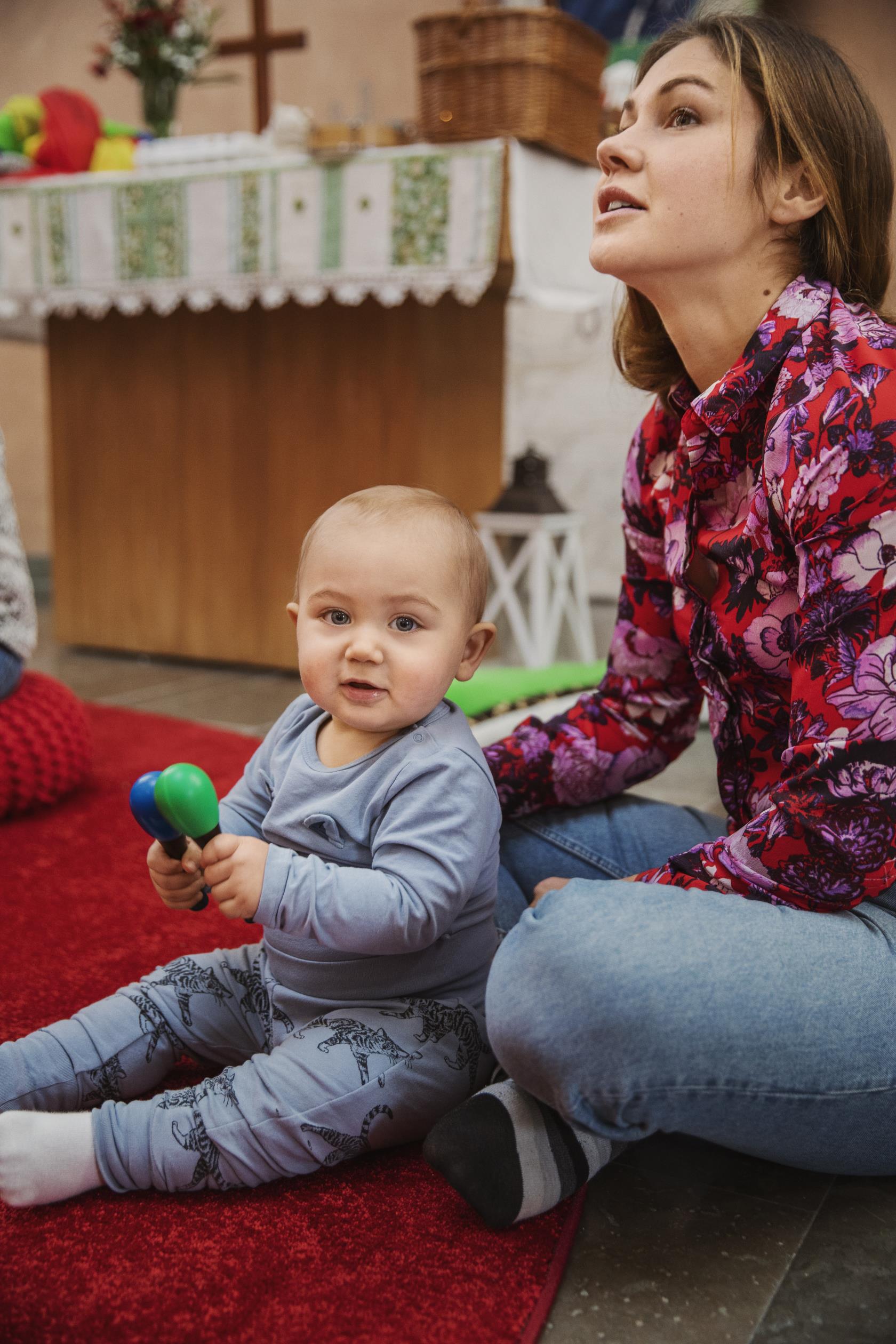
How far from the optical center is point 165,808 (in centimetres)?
75

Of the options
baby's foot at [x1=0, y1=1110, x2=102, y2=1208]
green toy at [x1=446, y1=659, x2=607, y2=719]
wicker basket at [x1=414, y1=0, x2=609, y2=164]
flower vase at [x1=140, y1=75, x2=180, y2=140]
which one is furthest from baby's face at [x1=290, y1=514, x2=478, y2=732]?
flower vase at [x1=140, y1=75, x2=180, y2=140]

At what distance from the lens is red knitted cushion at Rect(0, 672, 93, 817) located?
5.50 ft

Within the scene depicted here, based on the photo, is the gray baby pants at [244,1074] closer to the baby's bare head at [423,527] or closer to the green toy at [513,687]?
the baby's bare head at [423,527]

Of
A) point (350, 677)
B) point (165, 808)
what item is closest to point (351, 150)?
point (350, 677)

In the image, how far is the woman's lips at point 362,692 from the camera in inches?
34.7

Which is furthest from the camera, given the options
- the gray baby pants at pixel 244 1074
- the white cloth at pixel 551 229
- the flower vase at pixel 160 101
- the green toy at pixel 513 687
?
the flower vase at pixel 160 101

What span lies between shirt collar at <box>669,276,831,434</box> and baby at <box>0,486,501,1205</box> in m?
0.19

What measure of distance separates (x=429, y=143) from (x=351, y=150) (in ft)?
0.46

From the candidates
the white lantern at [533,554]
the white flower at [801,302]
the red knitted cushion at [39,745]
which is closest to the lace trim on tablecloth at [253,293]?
the white lantern at [533,554]

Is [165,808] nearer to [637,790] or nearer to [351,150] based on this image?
[637,790]

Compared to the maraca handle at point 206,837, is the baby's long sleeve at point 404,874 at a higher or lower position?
lower

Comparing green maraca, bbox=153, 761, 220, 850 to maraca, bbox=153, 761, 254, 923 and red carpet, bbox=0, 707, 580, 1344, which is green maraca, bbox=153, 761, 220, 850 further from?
red carpet, bbox=0, 707, 580, 1344

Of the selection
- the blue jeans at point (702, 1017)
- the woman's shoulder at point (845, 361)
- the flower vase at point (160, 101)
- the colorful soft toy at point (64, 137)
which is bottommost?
the blue jeans at point (702, 1017)

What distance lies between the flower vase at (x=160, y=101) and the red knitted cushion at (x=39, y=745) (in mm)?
1525
